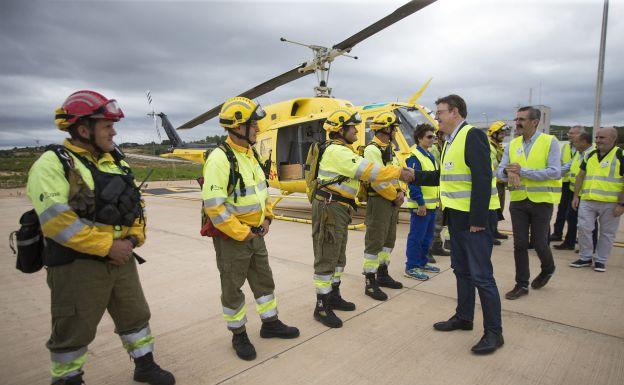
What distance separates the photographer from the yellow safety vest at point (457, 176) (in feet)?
9.95

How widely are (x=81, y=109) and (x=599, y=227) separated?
619cm

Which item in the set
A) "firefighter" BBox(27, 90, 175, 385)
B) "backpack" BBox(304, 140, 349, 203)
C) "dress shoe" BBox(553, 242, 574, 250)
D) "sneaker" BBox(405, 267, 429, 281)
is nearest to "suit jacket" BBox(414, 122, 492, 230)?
"backpack" BBox(304, 140, 349, 203)

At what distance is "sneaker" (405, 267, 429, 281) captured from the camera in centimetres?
468

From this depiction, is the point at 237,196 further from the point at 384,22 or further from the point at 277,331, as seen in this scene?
the point at 384,22

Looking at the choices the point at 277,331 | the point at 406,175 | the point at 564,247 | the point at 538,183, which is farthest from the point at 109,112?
the point at 564,247

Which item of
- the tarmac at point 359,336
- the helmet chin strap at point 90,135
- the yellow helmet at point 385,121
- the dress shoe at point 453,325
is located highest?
the yellow helmet at point 385,121

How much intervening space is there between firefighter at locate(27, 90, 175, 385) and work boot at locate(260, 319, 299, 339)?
1171 mm

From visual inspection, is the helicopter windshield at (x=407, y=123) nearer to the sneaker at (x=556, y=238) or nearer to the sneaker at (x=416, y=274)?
the sneaker at (x=556, y=238)

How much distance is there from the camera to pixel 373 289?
4066 mm

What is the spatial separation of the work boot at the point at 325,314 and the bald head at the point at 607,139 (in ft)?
14.2

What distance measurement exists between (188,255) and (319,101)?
463cm

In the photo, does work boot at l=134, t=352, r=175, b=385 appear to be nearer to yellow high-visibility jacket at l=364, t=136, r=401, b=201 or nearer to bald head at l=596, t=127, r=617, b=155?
yellow high-visibility jacket at l=364, t=136, r=401, b=201

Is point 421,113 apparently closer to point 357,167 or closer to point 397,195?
point 397,195

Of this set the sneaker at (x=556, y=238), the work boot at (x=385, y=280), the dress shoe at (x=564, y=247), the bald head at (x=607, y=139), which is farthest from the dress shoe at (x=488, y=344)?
the sneaker at (x=556, y=238)
